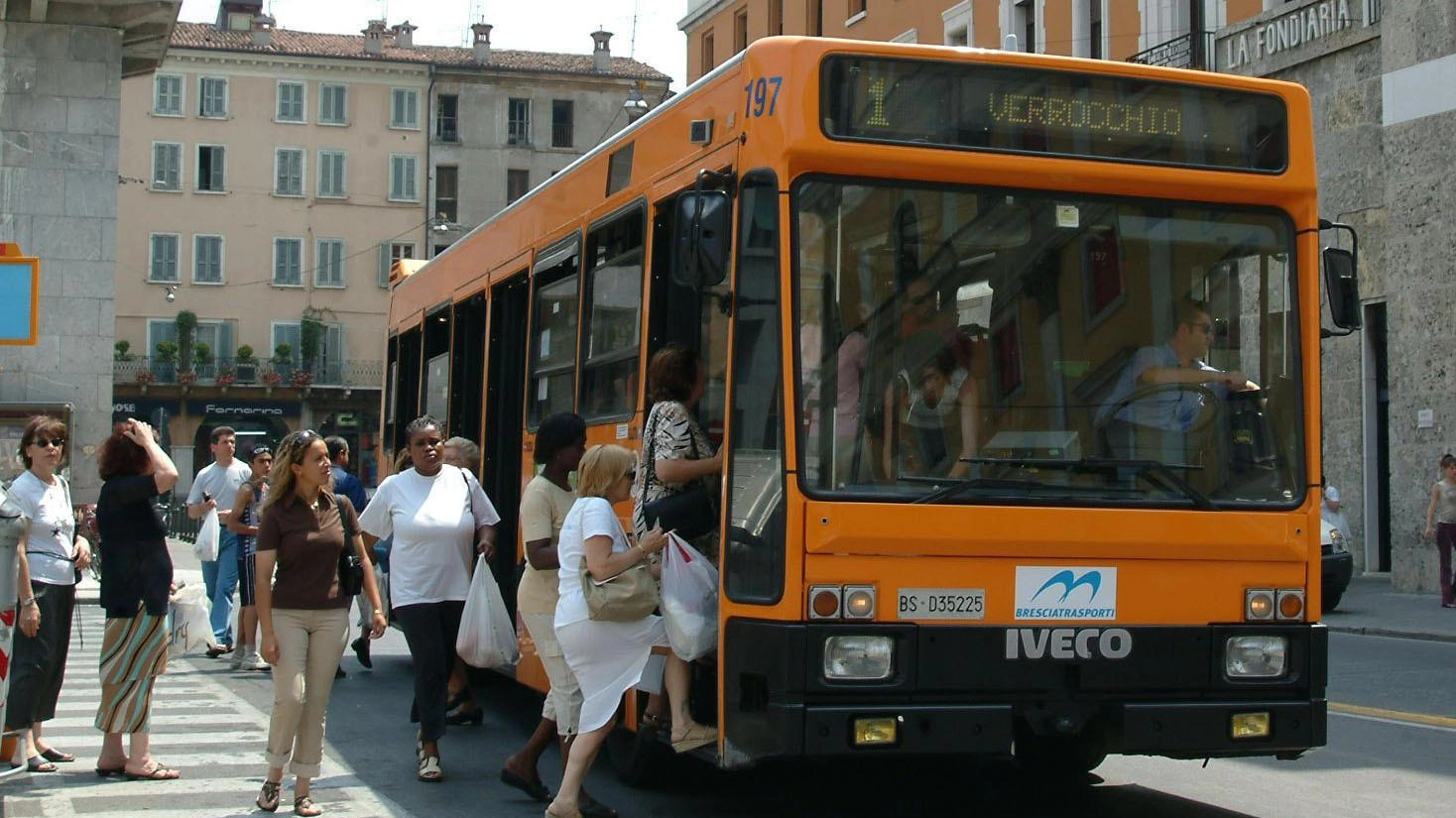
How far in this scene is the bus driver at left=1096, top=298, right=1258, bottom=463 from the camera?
6.99m

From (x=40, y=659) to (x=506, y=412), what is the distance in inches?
123

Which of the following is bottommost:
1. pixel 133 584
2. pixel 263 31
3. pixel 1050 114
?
pixel 133 584

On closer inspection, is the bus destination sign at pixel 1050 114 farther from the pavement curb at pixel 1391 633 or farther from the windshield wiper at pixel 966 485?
the pavement curb at pixel 1391 633

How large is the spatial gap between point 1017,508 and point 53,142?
18.6 meters

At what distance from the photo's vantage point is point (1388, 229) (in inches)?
925

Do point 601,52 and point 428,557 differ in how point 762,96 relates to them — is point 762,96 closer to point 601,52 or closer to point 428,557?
point 428,557

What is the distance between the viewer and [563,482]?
328 inches

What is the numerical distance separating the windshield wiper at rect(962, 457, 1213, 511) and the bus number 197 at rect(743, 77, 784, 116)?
1.49m

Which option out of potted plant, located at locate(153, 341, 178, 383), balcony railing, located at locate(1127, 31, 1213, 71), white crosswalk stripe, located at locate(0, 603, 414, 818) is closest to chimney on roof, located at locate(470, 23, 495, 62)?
potted plant, located at locate(153, 341, 178, 383)

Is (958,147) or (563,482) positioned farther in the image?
(563,482)

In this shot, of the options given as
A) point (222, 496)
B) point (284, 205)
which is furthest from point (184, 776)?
point (284, 205)

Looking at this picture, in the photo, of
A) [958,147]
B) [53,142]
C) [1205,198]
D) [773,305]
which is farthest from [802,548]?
[53,142]

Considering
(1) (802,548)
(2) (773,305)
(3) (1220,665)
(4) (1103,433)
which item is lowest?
(3) (1220,665)

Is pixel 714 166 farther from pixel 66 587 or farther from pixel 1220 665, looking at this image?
pixel 66 587
